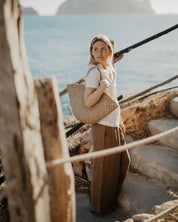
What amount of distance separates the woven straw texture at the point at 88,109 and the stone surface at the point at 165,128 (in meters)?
1.44

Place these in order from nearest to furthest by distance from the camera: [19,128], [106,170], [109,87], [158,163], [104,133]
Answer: [19,128]
[109,87]
[104,133]
[106,170]
[158,163]

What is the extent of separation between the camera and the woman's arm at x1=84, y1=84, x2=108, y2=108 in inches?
79.9

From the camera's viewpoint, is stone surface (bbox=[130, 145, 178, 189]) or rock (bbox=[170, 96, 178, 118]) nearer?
stone surface (bbox=[130, 145, 178, 189])

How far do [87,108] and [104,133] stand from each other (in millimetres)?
304

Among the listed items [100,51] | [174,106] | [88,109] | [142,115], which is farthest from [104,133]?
[174,106]

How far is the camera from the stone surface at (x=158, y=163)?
281cm

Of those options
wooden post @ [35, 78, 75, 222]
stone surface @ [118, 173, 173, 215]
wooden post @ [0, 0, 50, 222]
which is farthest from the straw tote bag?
stone surface @ [118, 173, 173, 215]

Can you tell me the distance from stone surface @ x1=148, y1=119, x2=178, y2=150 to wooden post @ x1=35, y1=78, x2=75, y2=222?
6.86ft

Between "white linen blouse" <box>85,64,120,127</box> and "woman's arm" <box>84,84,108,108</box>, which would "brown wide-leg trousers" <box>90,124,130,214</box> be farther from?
"woman's arm" <box>84,84,108,108</box>

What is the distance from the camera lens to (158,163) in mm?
2926

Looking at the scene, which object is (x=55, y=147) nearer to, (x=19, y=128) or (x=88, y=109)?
(x=19, y=128)

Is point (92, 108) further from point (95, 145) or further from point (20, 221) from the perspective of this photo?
point (20, 221)

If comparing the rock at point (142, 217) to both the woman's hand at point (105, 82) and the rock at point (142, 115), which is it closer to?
the woman's hand at point (105, 82)

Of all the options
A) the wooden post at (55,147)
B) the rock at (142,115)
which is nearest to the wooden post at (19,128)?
the wooden post at (55,147)
